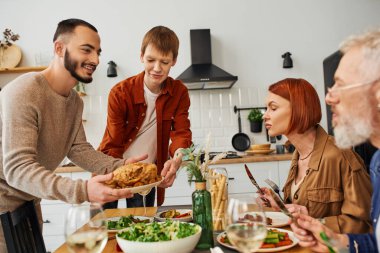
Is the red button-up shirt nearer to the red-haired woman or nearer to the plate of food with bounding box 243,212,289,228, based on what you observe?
the red-haired woman

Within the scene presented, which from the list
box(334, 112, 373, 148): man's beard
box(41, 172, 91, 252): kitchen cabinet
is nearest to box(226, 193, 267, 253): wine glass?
box(334, 112, 373, 148): man's beard

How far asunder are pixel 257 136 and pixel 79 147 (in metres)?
2.61

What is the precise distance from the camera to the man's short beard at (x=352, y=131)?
3.79ft

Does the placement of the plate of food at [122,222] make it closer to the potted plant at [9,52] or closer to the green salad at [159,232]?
the green salad at [159,232]

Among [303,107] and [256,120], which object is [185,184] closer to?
[256,120]

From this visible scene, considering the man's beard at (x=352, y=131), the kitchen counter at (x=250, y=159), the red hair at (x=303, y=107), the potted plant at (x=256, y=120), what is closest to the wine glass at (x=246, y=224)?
the man's beard at (x=352, y=131)

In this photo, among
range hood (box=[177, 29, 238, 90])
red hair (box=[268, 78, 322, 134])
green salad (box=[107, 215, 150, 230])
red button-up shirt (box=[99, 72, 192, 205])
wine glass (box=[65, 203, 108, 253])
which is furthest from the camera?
range hood (box=[177, 29, 238, 90])

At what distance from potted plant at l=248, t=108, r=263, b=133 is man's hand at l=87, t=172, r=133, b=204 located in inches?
114

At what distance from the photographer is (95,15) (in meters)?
4.24

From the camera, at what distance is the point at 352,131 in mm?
1189

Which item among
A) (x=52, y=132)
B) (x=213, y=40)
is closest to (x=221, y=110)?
(x=213, y=40)

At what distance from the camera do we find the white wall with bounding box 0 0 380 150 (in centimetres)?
423

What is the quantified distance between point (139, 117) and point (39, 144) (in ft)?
2.70

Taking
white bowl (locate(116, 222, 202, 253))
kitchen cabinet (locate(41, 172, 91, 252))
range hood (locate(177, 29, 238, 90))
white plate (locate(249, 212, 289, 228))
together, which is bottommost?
kitchen cabinet (locate(41, 172, 91, 252))
